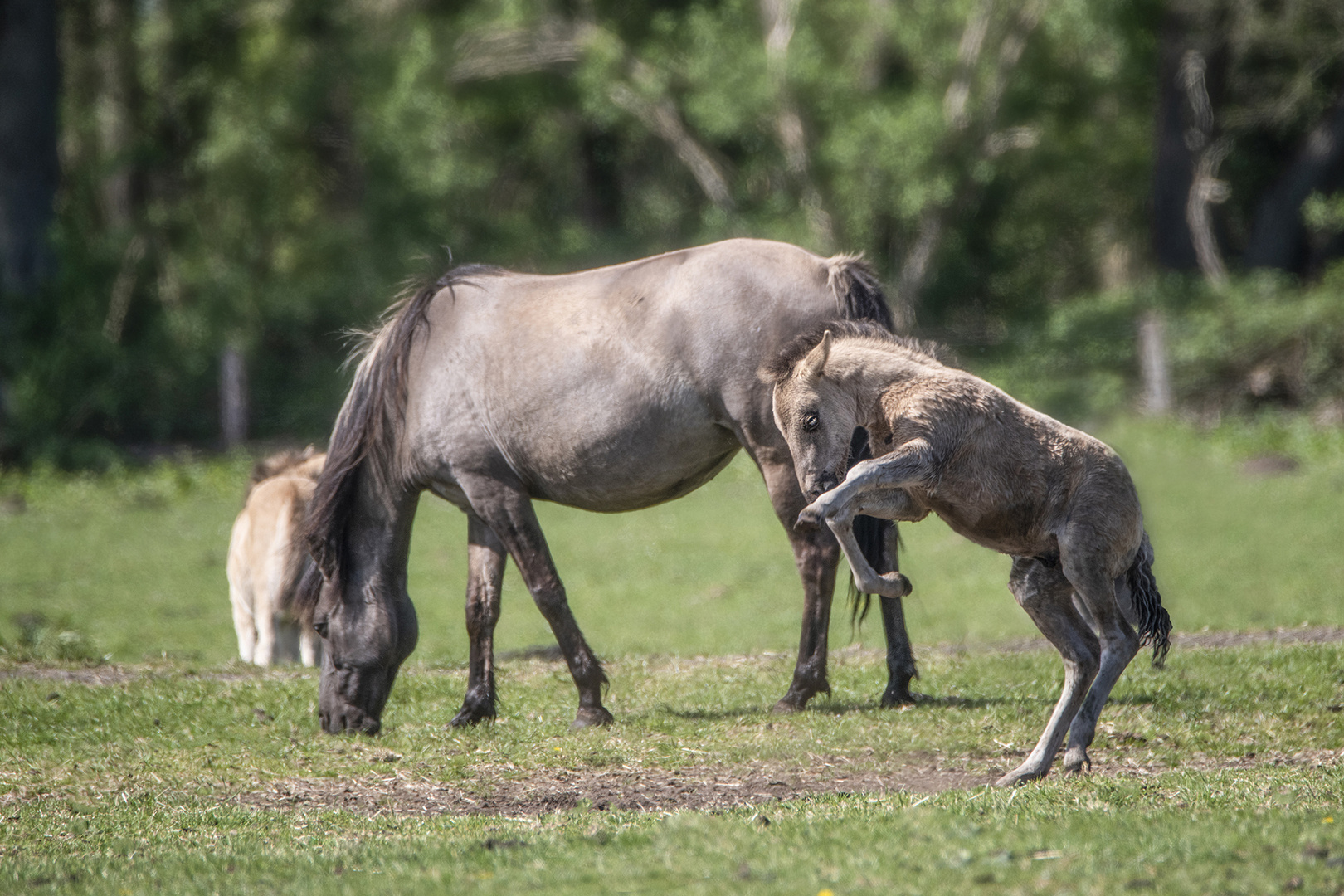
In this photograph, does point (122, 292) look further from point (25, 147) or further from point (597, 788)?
point (597, 788)

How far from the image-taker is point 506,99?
1216 inches

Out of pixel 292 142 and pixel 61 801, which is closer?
pixel 61 801

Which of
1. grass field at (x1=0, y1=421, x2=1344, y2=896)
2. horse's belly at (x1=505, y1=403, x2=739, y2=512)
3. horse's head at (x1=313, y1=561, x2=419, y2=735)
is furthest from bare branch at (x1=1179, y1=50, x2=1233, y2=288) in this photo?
horse's head at (x1=313, y1=561, x2=419, y2=735)

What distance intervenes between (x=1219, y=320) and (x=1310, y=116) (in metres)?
7.58

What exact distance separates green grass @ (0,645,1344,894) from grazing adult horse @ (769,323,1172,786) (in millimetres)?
619

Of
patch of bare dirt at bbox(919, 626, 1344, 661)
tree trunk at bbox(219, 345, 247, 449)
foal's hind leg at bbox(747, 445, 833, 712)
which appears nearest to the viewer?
foal's hind leg at bbox(747, 445, 833, 712)

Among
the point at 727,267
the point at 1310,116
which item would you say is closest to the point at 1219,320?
the point at 1310,116

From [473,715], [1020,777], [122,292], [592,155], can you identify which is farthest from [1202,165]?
[1020,777]

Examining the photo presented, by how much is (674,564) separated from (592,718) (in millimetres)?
9461

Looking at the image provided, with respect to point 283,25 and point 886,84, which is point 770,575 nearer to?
point 886,84

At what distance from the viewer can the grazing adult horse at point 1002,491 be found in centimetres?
588

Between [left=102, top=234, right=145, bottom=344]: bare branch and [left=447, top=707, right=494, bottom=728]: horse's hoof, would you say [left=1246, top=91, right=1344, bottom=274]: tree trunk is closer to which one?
[left=102, top=234, right=145, bottom=344]: bare branch

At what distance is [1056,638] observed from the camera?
241 inches

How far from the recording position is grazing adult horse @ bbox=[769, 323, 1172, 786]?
5875mm
